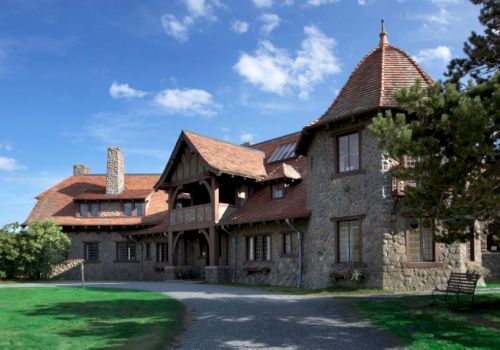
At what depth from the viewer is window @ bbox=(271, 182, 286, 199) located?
26281 mm

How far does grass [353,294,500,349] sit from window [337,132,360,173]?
6218mm

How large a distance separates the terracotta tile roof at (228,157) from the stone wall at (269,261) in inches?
126

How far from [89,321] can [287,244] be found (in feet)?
41.6

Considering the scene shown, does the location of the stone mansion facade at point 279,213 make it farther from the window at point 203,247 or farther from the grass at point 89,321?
the grass at point 89,321

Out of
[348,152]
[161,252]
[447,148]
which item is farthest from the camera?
[161,252]

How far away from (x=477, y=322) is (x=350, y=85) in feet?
39.8

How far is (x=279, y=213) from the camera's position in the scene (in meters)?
24.0

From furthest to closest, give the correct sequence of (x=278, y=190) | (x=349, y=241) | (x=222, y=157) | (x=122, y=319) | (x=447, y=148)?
(x=222, y=157) → (x=278, y=190) → (x=349, y=241) → (x=122, y=319) → (x=447, y=148)

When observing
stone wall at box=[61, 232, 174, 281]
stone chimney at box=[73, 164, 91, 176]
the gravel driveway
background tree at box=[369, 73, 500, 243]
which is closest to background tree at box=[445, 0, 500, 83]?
background tree at box=[369, 73, 500, 243]

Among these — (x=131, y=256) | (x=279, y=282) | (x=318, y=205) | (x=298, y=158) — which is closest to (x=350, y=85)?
(x=318, y=205)

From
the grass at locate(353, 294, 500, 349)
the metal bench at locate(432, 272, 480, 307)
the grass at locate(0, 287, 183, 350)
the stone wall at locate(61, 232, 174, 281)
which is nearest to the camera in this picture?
the grass at locate(353, 294, 500, 349)

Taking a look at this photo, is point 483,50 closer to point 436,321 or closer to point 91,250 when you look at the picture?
point 436,321

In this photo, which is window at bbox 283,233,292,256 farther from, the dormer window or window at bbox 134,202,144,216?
the dormer window

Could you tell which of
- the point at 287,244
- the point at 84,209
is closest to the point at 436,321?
the point at 287,244
